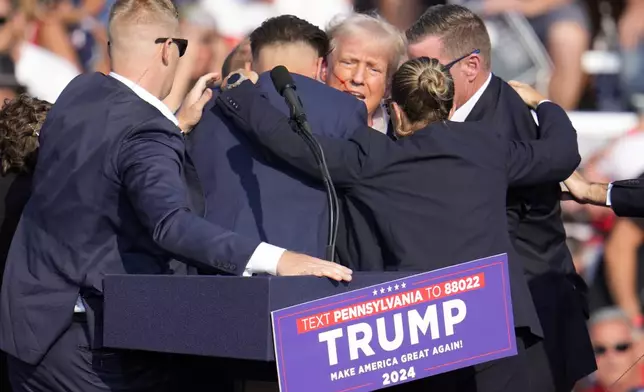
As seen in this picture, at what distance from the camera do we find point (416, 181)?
11.0ft

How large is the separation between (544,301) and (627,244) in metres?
2.20

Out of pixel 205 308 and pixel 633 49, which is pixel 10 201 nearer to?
pixel 205 308

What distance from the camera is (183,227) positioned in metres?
2.97

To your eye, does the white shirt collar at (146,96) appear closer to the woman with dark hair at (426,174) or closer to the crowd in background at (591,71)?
the woman with dark hair at (426,174)

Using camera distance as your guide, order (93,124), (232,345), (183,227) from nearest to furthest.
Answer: (232,345) → (183,227) → (93,124)

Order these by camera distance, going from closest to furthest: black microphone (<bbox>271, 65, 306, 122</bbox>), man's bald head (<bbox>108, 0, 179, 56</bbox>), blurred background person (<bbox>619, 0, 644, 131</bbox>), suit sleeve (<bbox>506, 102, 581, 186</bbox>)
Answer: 1. black microphone (<bbox>271, 65, 306, 122</bbox>)
2. man's bald head (<bbox>108, 0, 179, 56</bbox>)
3. suit sleeve (<bbox>506, 102, 581, 186</bbox>)
4. blurred background person (<bbox>619, 0, 644, 131</bbox>)

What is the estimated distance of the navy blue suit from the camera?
11.3 ft

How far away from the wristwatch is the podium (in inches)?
32.0

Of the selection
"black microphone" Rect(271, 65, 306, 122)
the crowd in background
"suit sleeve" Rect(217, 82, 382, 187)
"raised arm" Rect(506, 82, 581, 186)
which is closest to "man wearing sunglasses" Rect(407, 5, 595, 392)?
"raised arm" Rect(506, 82, 581, 186)

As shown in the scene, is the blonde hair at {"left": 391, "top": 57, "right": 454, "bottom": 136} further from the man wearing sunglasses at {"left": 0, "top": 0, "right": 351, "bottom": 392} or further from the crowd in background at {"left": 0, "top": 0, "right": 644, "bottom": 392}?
the crowd in background at {"left": 0, "top": 0, "right": 644, "bottom": 392}

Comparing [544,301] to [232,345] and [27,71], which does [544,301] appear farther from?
[27,71]

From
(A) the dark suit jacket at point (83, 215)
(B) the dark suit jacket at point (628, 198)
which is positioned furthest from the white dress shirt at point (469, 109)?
(A) the dark suit jacket at point (83, 215)

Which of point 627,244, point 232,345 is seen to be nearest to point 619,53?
point 627,244

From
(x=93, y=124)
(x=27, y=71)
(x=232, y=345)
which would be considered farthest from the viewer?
(x=27, y=71)
